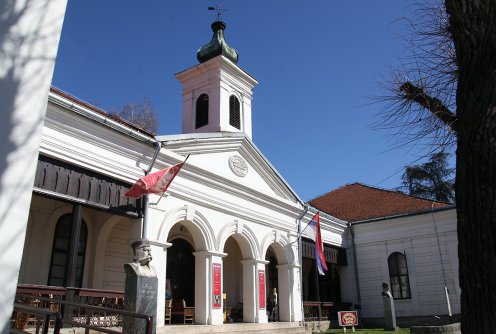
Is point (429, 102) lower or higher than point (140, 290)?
higher

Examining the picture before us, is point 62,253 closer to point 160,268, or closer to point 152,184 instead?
point 160,268

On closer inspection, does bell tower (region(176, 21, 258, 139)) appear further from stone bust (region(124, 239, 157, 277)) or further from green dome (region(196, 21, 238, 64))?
stone bust (region(124, 239, 157, 277))

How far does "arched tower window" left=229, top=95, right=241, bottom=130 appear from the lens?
20531 millimetres

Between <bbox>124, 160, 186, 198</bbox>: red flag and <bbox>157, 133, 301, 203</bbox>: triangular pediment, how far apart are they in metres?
Answer: 2.10

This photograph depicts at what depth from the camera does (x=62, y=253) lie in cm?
1426

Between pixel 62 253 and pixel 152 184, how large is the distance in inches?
176

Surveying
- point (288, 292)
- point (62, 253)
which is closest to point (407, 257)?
point (288, 292)

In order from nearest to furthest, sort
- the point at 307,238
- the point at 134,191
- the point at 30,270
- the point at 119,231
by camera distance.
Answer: the point at 134,191 < the point at 30,270 < the point at 119,231 < the point at 307,238

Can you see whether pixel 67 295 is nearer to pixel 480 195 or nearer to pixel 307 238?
pixel 480 195

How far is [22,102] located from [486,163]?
3.37 metres

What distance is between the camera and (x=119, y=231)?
52.1ft

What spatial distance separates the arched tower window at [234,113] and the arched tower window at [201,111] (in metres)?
1.08

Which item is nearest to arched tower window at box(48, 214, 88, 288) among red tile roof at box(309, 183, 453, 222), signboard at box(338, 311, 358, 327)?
signboard at box(338, 311, 358, 327)

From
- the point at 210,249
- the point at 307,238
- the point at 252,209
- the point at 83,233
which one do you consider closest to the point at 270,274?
the point at 307,238
